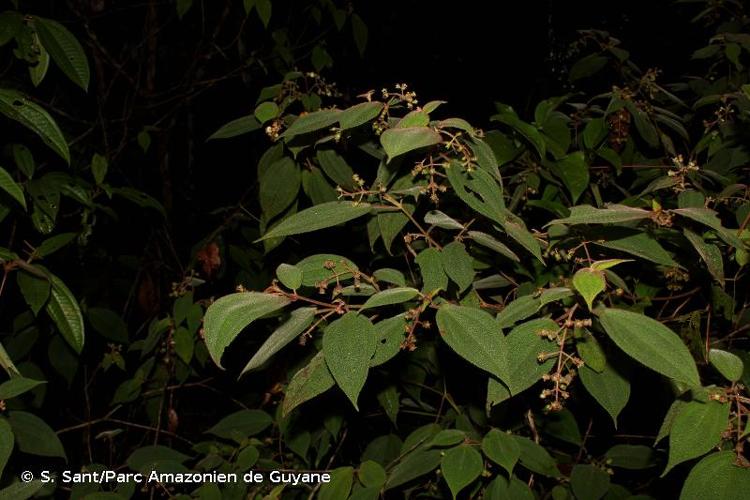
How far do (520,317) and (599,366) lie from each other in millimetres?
111

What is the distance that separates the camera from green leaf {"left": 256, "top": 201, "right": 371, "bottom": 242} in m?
0.77

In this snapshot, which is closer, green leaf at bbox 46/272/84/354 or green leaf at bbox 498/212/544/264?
green leaf at bbox 498/212/544/264

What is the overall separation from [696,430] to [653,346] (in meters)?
0.12

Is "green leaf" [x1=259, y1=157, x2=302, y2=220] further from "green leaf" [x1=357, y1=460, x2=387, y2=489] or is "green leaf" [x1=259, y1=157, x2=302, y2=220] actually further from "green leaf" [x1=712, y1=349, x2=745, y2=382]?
"green leaf" [x1=712, y1=349, x2=745, y2=382]

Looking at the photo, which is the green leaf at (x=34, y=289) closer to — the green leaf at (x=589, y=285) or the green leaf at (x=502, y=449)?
the green leaf at (x=502, y=449)

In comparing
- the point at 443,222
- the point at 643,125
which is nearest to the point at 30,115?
the point at 443,222

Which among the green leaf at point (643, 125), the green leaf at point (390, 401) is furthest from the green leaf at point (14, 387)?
the green leaf at point (643, 125)

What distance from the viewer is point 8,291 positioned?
2217mm

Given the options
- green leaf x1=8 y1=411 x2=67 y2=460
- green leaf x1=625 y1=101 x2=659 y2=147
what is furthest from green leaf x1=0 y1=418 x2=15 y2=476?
green leaf x1=625 y1=101 x2=659 y2=147

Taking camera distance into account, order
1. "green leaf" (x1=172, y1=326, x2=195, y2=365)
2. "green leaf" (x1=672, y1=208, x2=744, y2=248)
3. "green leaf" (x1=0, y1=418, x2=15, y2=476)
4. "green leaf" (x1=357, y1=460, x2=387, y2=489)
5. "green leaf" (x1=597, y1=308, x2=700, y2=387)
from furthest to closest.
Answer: "green leaf" (x1=172, y1=326, x2=195, y2=365), "green leaf" (x1=357, y1=460, x2=387, y2=489), "green leaf" (x1=0, y1=418, x2=15, y2=476), "green leaf" (x1=672, y1=208, x2=744, y2=248), "green leaf" (x1=597, y1=308, x2=700, y2=387)

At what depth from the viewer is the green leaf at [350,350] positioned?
2.14ft

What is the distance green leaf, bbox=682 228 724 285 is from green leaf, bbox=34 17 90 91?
1.13 metres

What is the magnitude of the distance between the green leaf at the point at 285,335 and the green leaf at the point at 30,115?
2.04 feet

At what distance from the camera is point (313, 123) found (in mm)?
905
